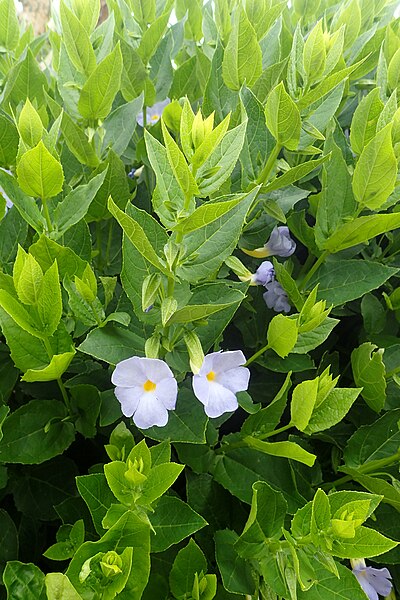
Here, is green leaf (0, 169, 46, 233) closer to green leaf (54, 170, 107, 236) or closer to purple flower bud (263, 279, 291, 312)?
green leaf (54, 170, 107, 236)

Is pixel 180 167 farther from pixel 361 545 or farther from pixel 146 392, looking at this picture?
pixel 361 545

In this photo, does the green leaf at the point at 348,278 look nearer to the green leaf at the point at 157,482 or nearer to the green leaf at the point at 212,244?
the green leaf at the point at 212,244

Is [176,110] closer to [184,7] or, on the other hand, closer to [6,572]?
[184,7]

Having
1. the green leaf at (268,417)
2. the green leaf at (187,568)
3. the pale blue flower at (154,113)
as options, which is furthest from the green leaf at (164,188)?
the pale blue flower at (154,113)

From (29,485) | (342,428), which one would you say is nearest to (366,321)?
(342,428)

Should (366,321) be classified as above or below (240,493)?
above
